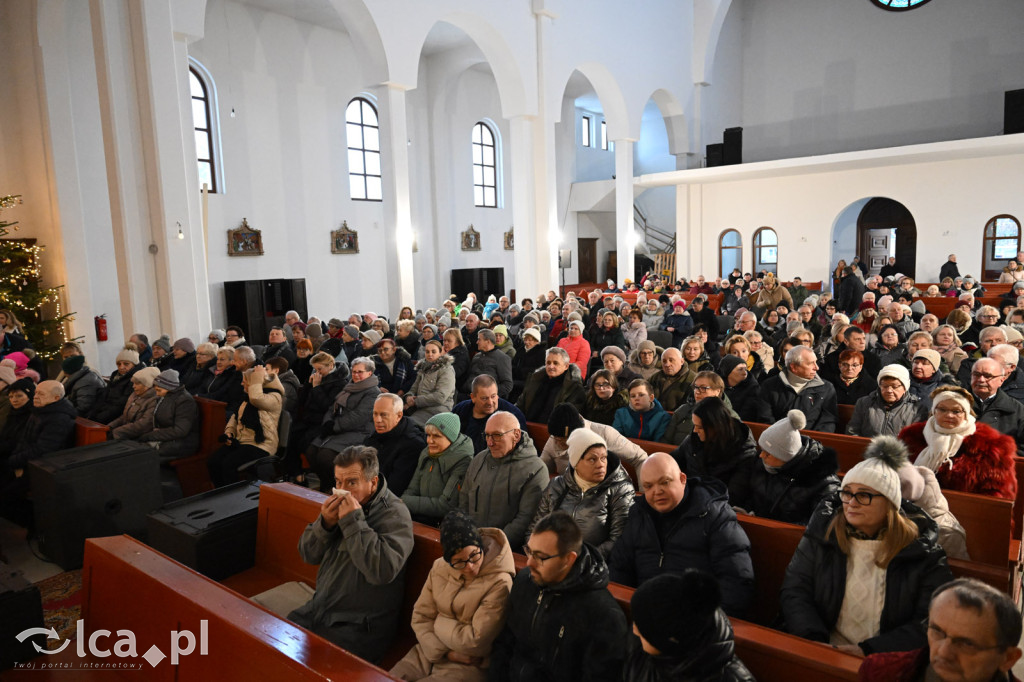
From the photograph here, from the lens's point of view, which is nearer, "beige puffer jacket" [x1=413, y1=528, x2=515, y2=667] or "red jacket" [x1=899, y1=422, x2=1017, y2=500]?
"beige puffer jacket" [x1=413, y1=528, x2=515, y2=667]

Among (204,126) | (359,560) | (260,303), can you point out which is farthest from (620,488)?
(204,126)

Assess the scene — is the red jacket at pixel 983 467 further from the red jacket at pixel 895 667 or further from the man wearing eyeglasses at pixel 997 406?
the red jacket at pixel 895 667

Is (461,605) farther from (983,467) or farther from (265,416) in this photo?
(265,416)

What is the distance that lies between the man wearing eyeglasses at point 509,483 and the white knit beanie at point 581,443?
0.36 m

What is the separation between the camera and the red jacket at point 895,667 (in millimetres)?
1779

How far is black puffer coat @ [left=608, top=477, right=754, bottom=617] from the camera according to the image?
102 inches

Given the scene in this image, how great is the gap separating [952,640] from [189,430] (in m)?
5.29

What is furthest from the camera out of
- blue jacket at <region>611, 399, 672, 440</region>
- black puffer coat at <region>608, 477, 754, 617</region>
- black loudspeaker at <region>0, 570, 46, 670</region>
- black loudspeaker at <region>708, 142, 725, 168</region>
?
black loudspeaker at <region>708, 142, 725, 168</region>

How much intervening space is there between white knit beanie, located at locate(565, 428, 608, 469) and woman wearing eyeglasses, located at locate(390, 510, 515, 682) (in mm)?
618

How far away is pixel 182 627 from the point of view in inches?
95.7

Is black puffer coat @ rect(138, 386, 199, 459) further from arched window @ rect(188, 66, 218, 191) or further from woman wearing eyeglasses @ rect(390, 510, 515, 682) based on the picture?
arched window @ rect(188, 66, 218, 191)

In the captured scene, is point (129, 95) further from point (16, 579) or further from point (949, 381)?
point (949, 381)

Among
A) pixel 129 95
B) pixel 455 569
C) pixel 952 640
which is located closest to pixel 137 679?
pixel 455 569

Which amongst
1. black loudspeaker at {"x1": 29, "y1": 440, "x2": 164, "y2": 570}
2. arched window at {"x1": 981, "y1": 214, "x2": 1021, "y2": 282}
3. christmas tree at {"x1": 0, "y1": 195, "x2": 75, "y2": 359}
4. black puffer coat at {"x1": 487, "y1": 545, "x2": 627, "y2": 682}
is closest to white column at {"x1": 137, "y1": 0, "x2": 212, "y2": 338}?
christmas tree at {"x1": 0, "y1": 195, "x2": 75, "y2": 359}
